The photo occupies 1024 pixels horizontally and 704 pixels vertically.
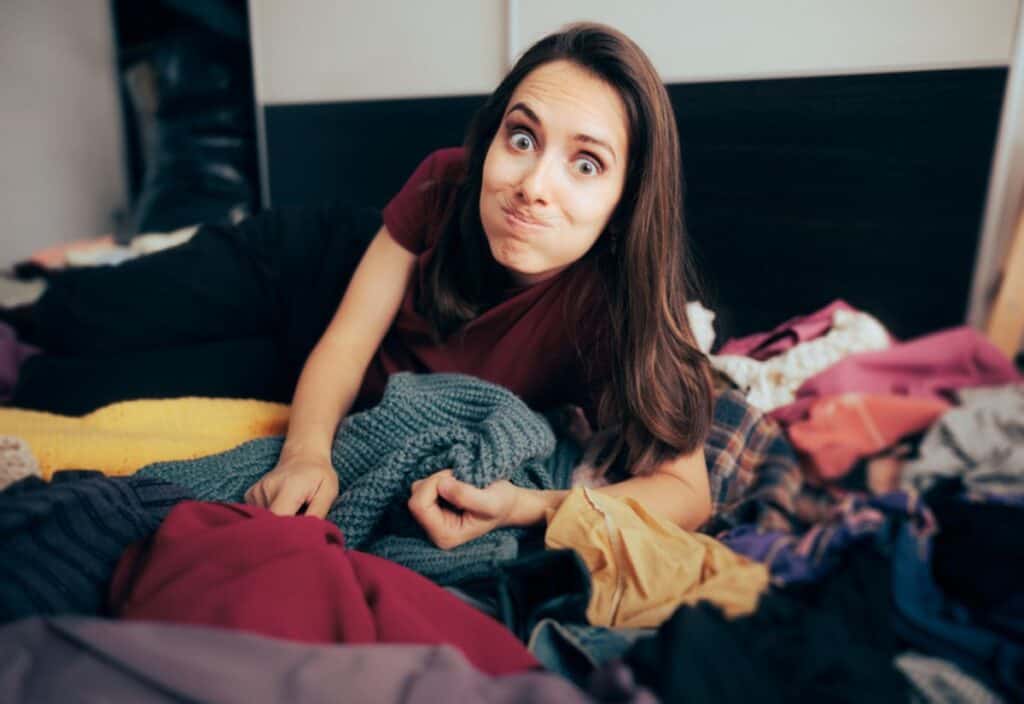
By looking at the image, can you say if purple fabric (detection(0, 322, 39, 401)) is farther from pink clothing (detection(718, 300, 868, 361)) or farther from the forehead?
pink clothing (detection(718, 300, 868, 361))

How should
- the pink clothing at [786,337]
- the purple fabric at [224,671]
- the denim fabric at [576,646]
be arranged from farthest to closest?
1. the pink clothing at [786,337]
2. the denim fabric at [576,646]
3. the purple fabric at [224,671]

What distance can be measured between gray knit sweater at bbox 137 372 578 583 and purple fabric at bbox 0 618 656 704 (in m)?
0.17

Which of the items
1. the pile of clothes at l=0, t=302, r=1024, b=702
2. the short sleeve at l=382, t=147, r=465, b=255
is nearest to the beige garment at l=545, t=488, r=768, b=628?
the pile of clothes at l=0, t=302, r=1024, b=702

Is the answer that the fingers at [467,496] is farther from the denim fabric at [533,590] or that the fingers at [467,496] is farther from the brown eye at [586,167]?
the brown eye at [586,167]

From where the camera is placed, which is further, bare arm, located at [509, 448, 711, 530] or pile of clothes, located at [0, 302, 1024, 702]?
bare arm, located at [509, 448, 711, 530]

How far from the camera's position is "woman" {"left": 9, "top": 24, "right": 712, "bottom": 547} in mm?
579

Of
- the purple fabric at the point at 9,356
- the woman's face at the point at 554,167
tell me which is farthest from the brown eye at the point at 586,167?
the purple fabric at the point at 9,356

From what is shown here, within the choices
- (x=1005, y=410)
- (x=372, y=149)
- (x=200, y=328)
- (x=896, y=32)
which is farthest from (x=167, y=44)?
(x=1005, y=410)

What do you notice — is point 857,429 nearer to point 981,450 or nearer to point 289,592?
point 981,450

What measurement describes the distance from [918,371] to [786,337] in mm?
177

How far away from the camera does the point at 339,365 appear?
723 millimetres

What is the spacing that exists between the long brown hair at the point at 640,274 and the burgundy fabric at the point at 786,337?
18 cm

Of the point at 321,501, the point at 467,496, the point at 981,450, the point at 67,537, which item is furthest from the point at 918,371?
the point at 67,537

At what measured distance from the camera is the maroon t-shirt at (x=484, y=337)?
0.70 m
